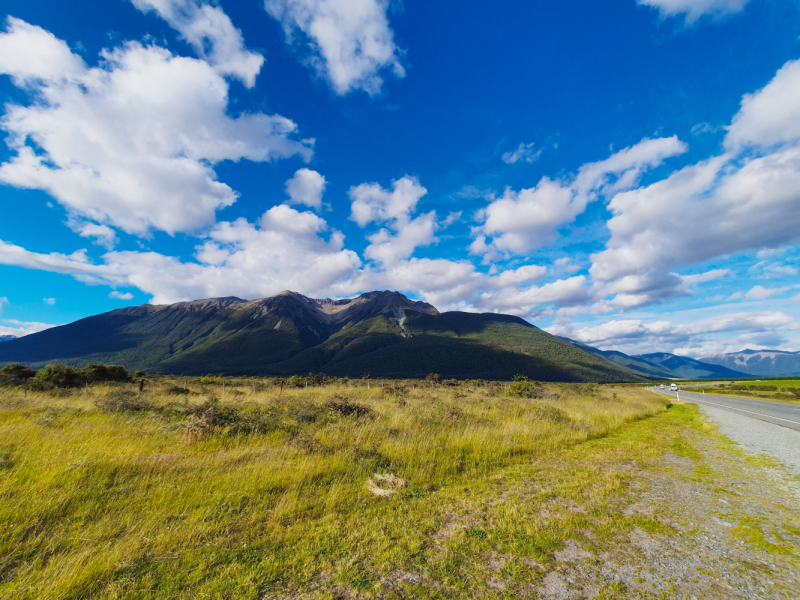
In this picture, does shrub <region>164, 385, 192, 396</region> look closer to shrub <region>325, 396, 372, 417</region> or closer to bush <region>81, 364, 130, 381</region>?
bush <region>81, 364, 130, 381</region>

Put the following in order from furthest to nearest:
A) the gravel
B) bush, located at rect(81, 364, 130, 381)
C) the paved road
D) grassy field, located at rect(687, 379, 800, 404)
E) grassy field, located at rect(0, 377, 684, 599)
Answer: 1. grassy field, located at rect(687, 379, 800, 404)
2. bush, located at rect(81, 364, 130, 381)
3. the paved road
4. the gravel
5. grassy field, located at rect(0, 377, 684, 599)

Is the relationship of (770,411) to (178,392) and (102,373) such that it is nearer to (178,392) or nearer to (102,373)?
(178,392)

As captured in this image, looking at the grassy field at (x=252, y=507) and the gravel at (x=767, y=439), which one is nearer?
the grassy field at (x=252, y=507)

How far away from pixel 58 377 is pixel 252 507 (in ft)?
95.7

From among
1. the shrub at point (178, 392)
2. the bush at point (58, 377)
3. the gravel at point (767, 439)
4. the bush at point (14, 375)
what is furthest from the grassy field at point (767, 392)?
the bush at point (14, 375)

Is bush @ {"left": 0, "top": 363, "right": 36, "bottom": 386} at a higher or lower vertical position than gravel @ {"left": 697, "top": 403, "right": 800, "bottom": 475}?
higher

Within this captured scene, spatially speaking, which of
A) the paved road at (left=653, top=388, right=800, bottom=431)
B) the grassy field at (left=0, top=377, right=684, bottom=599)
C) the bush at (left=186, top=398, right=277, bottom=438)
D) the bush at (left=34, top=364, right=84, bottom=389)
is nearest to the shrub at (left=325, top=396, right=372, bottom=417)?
the grassy field at (left=0, top=377, right=684, bottom=599)

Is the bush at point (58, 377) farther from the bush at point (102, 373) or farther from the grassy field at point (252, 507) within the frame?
the grassy field at point (252, 507)

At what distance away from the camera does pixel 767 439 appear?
11438 mm

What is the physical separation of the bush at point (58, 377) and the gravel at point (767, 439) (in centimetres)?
3768

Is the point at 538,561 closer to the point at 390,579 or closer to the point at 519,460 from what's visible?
the point at 390,579

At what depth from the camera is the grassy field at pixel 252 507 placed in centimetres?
376

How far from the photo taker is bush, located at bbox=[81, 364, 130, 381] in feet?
91.1

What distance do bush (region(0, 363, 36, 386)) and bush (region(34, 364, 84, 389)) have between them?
899 mm
